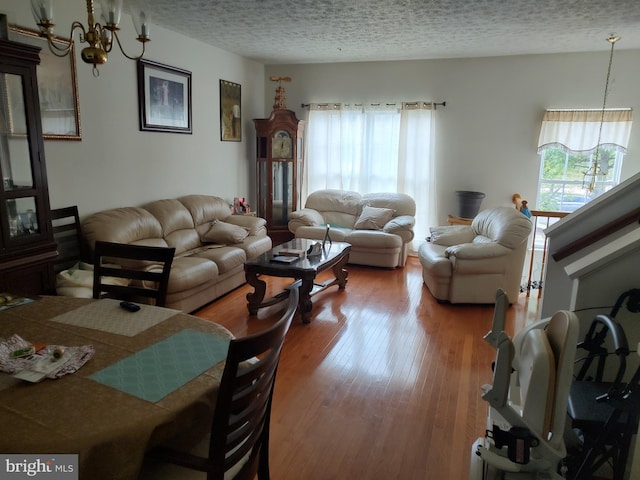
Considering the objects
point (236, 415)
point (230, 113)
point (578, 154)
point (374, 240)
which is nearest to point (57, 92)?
point (230, 113)

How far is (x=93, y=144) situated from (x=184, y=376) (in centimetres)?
320

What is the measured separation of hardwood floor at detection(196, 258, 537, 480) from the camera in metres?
2.07

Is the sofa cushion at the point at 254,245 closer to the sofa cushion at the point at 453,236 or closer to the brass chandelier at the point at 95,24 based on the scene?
the sofa cushion at the point at 453,236

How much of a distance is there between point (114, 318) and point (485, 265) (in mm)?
3313

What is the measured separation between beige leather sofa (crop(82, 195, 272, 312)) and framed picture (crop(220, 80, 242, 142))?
3.79 feet

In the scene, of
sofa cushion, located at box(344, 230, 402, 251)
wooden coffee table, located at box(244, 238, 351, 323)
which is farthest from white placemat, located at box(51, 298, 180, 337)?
sofa cushion, located at box(344, 230, 402, 251)

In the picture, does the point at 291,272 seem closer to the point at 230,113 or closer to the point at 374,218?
the point at 374,218

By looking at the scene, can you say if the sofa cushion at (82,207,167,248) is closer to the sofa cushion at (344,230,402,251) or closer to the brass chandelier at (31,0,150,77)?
the brass chandelier at (31,0,150,77)

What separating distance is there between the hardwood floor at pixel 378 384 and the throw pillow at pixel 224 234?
22.0 inches

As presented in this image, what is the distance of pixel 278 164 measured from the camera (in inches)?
241

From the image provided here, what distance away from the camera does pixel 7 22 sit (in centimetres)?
299

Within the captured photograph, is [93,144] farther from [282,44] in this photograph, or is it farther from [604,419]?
[604,419]

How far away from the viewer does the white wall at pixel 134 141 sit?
11.7ft

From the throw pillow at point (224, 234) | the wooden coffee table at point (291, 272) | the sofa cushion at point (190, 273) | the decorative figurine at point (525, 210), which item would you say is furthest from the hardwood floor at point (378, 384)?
the decorative figurine at point (525, 210)
